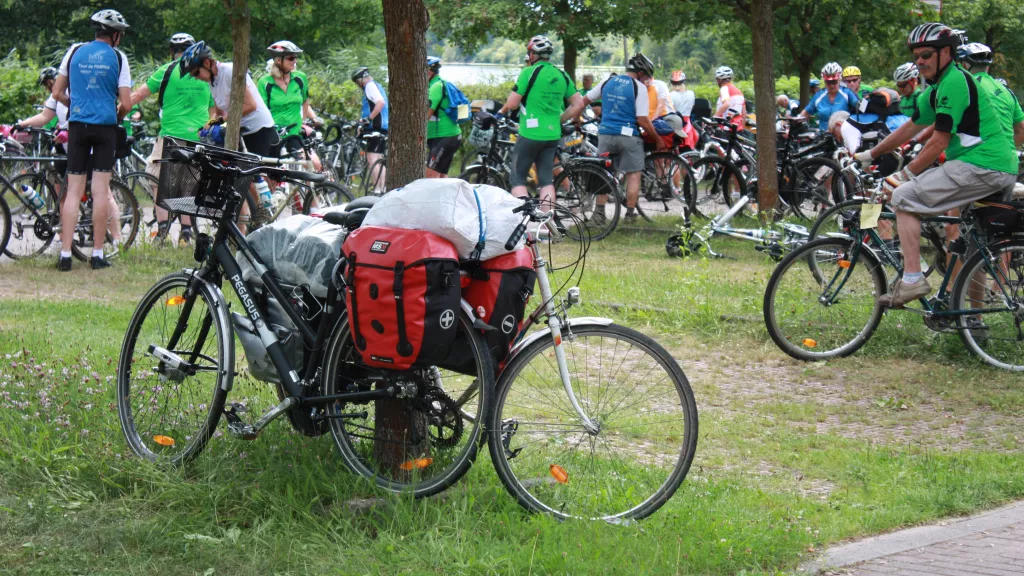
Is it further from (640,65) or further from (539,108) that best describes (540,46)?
(640,65)

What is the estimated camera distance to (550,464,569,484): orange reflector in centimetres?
433

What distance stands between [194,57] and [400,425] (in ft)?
22.1

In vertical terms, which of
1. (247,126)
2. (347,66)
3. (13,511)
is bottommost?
(13,511)

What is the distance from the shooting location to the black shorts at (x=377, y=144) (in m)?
16.6

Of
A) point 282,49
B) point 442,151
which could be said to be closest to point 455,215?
point 282,49

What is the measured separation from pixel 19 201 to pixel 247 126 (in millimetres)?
2457

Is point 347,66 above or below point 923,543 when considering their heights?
above

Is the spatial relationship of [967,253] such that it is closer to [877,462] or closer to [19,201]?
[877,462]

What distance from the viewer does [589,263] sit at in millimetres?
11219

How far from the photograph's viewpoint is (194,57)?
1031cm

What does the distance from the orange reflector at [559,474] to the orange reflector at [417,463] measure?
48 cm

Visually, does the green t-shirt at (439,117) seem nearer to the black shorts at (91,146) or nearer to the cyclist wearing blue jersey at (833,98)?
the black shorts at (91,146)

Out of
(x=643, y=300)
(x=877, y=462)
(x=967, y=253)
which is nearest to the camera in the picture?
(x=877, y=462)

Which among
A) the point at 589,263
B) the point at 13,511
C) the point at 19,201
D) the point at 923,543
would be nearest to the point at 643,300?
the point at 589,263
